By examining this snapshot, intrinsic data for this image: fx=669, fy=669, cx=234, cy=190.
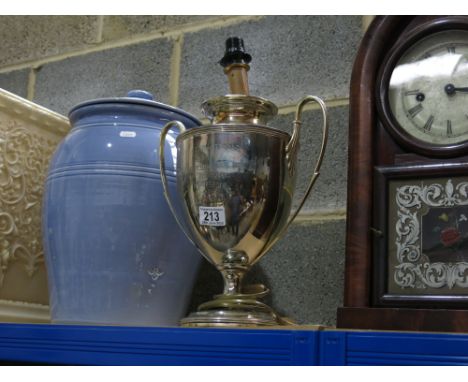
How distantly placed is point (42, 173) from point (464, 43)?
647 millimetres

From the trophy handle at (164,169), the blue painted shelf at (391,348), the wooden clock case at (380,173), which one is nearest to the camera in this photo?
the blue painted shelf at (391,348)

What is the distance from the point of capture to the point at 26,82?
1.38 m

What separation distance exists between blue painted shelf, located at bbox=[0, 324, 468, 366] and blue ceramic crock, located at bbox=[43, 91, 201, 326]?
3.3 inches

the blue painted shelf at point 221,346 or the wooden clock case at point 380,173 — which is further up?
the wooden clock case at point 380,173

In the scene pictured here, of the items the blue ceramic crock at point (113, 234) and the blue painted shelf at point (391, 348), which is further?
the blue ceramic crock at point (113, 234)

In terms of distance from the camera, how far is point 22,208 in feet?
3.31

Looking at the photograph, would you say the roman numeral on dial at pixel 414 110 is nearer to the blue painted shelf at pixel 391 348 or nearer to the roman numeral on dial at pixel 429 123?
the roman numeral on dial at pixel 429 123

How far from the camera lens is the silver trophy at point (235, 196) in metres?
0.76

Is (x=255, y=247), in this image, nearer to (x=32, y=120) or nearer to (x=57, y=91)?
(x=32, y=120)

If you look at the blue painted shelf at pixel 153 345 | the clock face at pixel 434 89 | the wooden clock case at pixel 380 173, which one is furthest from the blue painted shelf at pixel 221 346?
the clock face at pixel 434 89

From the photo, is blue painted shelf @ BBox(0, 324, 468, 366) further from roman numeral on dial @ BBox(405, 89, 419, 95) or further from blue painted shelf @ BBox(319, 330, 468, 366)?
roman numeral on dial @ BBox(405, 89, 419, 95)

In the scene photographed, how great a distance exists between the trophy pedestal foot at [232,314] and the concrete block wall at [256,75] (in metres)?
0.21

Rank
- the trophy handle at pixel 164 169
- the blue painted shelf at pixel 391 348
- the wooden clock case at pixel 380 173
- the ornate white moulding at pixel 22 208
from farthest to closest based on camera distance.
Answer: the ornate white moulding at pixel 22 208 → the trophy handle at pixel 164 169 → the wooden clock case at pixel 380 173 → the blue painted shelf at pixel 391 348
